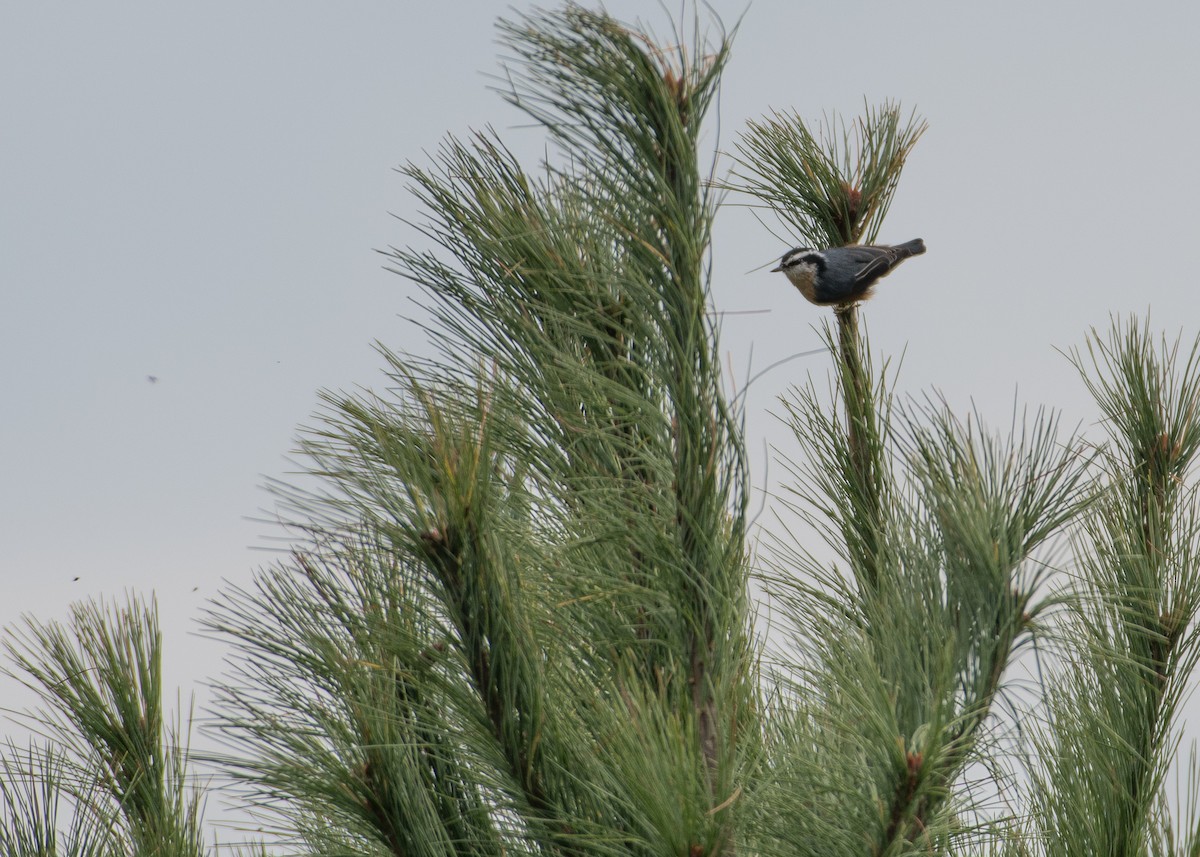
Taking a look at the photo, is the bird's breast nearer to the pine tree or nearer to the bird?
the bird

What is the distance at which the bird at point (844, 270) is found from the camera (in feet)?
7.75

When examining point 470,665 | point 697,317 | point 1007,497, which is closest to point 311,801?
point 470,665

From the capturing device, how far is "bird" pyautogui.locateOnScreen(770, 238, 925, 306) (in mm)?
2363

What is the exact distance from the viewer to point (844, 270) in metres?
2.37

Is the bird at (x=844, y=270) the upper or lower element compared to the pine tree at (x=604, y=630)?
upper

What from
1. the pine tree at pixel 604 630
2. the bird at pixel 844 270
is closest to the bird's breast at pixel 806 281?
the bird at pixel 844 270

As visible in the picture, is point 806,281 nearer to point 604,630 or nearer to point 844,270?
point 844,270

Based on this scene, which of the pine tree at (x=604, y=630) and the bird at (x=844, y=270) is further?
the bird at (x=844, y=270)

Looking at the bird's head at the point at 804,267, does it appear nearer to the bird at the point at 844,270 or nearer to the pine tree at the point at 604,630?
the bird at the point at 844,270

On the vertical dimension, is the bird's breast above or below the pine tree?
above

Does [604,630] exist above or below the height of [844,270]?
below

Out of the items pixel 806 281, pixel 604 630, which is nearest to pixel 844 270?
pixel 806 281

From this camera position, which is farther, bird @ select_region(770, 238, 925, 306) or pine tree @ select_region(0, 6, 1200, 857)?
bird @ select_region(770, 238, 925, 306)

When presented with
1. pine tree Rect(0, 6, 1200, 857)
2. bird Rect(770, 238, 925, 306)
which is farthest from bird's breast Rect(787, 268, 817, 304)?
pine tree Rect(0, 6, 1200, 857)
